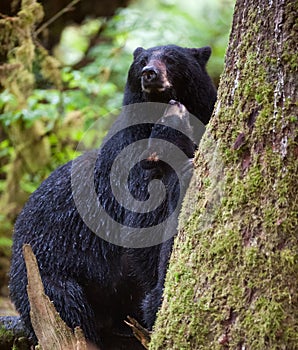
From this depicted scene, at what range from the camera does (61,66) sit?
1038 cm

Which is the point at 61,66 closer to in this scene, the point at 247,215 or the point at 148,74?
the point at 148,74

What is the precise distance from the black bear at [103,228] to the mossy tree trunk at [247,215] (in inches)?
69.6

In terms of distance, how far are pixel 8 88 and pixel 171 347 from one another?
5.37 m

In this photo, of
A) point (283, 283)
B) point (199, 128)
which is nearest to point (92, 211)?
point (199, 128)

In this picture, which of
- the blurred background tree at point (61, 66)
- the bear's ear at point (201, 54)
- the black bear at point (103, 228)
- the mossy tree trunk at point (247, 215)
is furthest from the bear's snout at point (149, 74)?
the blurred background tree at point (61, 66)

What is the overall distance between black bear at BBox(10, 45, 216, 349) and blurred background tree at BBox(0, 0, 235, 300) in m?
2.20

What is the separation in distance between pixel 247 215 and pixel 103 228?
2.44 m

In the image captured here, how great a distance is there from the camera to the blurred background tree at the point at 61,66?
750 cm

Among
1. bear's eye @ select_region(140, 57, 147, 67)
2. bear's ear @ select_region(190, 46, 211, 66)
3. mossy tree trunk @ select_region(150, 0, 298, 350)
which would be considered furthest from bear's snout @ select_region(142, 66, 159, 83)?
mossy tree trunk @ select_region(150, 0, 298, 350)

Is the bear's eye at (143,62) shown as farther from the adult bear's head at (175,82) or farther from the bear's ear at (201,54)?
the bear's ear at (201,54)

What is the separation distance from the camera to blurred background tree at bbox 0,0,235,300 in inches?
295

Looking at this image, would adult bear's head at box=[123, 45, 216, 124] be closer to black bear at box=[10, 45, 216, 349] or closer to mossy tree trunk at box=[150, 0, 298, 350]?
black bear at box=[10, 45, 216, 349]

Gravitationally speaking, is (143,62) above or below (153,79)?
above

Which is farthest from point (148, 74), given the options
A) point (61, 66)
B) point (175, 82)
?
point (61, 66)
